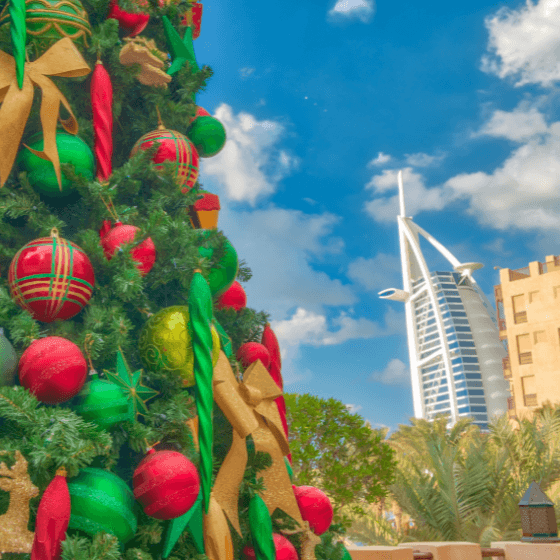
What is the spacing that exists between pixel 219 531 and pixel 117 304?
2.92 feet

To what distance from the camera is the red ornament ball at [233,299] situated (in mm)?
2818

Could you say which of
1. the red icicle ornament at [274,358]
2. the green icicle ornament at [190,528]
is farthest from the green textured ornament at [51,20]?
the green icicle ornament at [190,528]

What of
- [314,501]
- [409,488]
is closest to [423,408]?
[409,488]

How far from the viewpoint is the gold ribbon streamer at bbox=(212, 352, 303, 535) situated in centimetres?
221

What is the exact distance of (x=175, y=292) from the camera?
2.52m

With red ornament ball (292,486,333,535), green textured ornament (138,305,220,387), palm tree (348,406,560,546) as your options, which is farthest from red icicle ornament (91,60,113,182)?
palm tree (348,406,560,546)

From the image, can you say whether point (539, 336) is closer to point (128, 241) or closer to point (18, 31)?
point (128, 241)

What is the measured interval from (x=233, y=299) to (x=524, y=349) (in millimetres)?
27648

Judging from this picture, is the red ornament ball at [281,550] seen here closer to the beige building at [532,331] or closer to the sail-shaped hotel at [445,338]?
the beige building at [532,331]

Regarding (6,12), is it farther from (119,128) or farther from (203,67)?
(203,67)

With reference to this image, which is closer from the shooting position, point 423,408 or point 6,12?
point 6,12

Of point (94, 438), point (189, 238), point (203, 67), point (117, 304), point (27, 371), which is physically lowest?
point (94, 438)

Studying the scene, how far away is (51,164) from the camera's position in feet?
7.43

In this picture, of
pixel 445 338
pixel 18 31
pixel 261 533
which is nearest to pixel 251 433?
pixel 261 533
